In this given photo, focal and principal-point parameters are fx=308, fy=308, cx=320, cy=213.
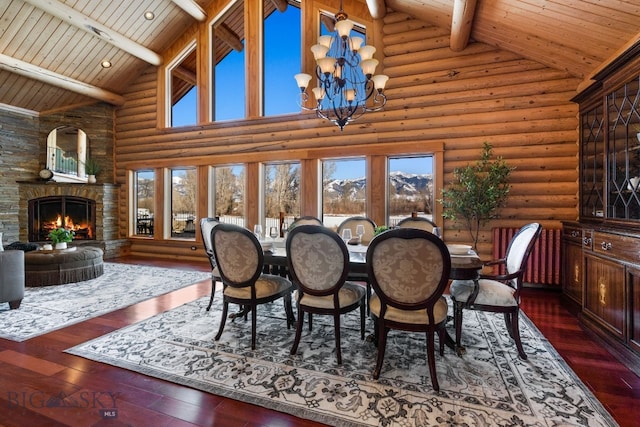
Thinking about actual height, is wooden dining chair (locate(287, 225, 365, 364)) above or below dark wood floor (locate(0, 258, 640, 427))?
above

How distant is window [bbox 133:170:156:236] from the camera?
738cm

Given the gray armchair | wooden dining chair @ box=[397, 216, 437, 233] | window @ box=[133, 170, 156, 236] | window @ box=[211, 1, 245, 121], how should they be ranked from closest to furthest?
the gray armchair < wooden dining chair @ box=[397, 216, 437, 233] < window @ box=[211, 1, 245, 121] < window @ box=[133, 170, 156, 236]

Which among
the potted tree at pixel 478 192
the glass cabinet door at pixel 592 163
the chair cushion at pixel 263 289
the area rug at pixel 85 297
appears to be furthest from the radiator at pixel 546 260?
the area rug at pixel 85 297

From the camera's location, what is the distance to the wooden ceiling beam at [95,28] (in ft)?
16.6

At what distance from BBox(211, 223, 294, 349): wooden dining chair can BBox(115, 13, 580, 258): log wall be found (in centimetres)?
316

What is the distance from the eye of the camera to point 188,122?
704 cm

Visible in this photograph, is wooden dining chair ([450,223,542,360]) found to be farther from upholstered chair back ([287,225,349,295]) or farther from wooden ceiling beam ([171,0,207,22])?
wooden ceiling beam ([171,0,207,22])

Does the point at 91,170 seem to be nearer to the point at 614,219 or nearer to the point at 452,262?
the point at 452,262

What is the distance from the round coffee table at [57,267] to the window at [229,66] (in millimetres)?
3687

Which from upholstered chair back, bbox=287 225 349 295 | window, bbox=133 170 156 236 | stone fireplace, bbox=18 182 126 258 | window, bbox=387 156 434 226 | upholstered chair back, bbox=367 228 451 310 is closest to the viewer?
upholstered chair back, bbox=367 228 451 310

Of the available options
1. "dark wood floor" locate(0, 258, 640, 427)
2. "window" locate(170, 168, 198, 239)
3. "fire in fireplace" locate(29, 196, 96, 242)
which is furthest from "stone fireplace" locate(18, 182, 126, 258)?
"dark wood floor" locate(0, 258, 640, 427)

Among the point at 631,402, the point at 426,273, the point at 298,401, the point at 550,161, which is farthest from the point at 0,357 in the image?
the point at 550,161

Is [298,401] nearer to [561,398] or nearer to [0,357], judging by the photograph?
[561,398]

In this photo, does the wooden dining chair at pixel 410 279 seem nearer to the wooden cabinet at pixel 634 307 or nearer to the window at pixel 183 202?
the wooden cabinet at pixel 634 307
